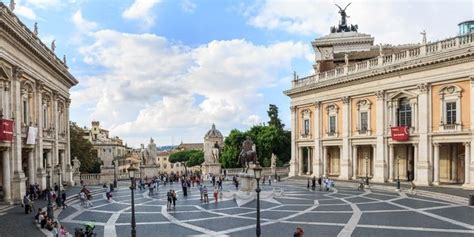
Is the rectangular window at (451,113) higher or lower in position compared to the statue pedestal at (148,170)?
higher

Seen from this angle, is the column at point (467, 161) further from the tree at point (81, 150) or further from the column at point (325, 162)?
the tree at point (81, 150)

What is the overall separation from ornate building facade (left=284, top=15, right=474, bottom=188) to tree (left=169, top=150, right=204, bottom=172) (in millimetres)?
60658

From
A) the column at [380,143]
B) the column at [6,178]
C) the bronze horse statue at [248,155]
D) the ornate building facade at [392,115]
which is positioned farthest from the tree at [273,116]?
the column at [6,178]

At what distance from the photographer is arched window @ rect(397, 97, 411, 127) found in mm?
40781

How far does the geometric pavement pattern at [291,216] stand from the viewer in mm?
20312

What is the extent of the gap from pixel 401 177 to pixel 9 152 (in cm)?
3443

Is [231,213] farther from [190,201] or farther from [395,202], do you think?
[395,202]

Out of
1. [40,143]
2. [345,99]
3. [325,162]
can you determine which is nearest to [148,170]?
[40,143]

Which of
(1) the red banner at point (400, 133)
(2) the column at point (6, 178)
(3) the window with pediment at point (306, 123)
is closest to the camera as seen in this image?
(2) the column at point (6, 178)

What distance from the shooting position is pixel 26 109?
106ft

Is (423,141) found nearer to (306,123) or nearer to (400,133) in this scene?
(400,133)

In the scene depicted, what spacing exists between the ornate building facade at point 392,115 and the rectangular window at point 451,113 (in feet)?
0.27

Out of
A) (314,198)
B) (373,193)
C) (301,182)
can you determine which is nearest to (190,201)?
(314,198)

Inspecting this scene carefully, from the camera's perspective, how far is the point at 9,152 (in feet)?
90.8
